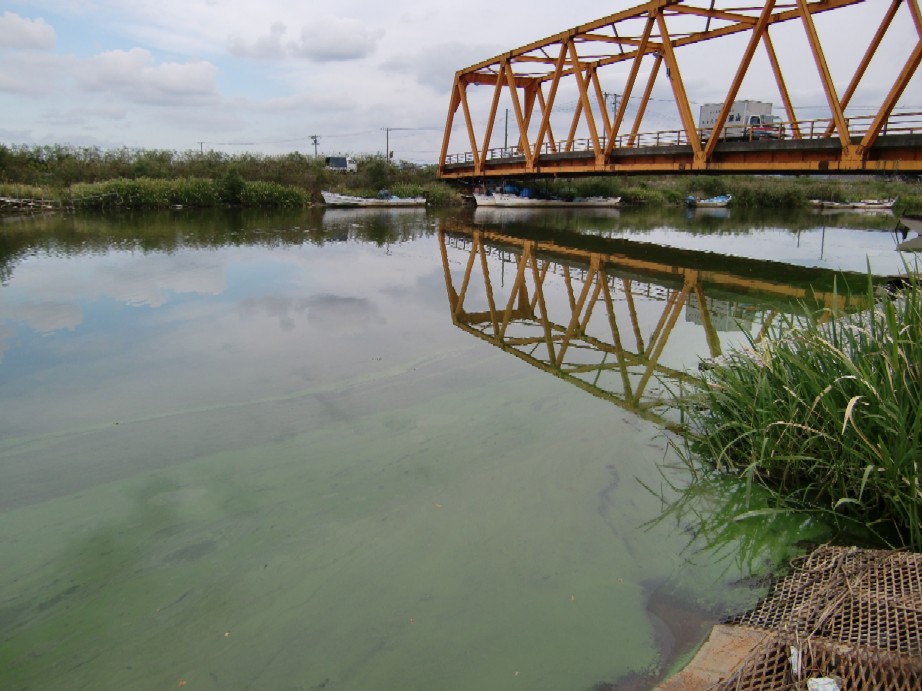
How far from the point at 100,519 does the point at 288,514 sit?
105 centimetres

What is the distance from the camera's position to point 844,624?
2.47 meters

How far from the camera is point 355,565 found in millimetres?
3385

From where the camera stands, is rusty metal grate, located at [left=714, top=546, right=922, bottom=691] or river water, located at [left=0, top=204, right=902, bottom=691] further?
river water, located at [left=0, top=204, right=902, bottom=691]

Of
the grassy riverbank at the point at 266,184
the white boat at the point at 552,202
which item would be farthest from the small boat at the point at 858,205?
the white boat at the point at 552,202

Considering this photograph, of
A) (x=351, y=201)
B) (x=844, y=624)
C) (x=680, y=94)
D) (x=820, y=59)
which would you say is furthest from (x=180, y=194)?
(x=844, y=624)

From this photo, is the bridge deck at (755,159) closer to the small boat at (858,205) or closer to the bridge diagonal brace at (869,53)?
the bridge diagonal brace at (869,53)

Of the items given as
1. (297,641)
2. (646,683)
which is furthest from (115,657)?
(646,683)

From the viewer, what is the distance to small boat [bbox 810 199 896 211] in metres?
40.2

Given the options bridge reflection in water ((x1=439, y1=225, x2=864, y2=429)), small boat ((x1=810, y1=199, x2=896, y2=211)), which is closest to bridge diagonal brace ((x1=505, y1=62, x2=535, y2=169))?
bridge reflection in water ((x1=439, y1=225, x2=864, y2=429))

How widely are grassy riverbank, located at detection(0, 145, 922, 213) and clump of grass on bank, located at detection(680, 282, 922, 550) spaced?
3197 centimetres

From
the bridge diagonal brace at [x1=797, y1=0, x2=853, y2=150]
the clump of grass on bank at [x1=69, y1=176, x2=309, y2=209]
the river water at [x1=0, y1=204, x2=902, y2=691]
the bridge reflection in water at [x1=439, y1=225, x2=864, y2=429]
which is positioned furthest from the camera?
the clump of grass on bank at [x1=69, y1=176, x2=309, y2=209]

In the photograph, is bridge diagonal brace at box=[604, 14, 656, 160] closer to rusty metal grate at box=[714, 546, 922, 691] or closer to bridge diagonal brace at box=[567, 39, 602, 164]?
bridge diagonal brace at box=[567, 39, 602, 164]

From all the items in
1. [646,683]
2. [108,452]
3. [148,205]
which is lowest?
[646,683]

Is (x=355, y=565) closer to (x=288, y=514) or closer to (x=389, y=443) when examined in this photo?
(x=288, y=514)
